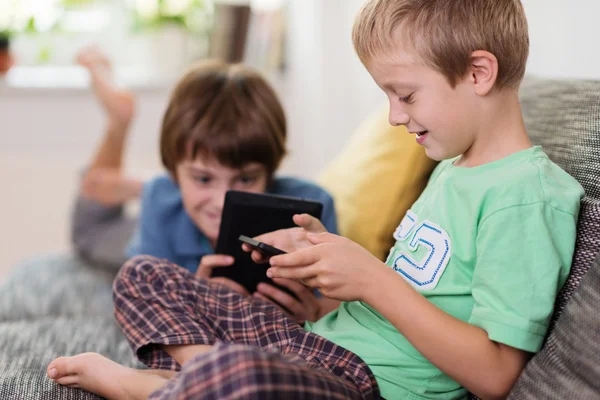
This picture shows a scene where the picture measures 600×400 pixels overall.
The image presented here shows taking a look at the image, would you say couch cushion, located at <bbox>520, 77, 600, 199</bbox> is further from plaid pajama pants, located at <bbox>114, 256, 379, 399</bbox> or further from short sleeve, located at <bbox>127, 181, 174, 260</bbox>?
short sleeve, located at <bbox>127, 181, 174, 260</bbox>

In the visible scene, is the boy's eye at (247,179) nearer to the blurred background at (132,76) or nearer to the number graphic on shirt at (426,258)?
the number graphic on shirt at (426,258)

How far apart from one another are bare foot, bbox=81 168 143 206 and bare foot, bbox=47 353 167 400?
1.16 meters

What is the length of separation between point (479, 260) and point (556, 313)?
126mm

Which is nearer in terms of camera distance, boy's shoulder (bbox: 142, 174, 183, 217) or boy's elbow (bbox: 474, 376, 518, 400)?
boy's elbow (bbox: 474, 376, 518, 400)

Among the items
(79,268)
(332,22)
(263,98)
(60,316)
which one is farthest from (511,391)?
(332,22)

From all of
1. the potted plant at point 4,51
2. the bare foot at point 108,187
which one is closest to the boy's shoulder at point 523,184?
the bare foot at point 108,187

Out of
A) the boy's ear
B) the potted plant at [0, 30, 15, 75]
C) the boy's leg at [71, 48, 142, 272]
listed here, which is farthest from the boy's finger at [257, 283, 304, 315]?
the potted plant at [0, 30, 15, 75]

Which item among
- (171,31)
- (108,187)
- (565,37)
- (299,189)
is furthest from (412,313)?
(171,31)

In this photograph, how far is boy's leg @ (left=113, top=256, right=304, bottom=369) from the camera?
1033mm

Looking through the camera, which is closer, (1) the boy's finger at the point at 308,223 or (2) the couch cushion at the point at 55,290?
(1) the boy's finger at the point at 308,223

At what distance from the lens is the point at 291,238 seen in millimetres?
1035

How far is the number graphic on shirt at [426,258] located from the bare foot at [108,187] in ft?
4.26

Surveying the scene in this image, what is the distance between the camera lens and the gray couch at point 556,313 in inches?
30.1

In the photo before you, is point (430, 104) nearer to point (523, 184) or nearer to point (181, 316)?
point (523, 184)
